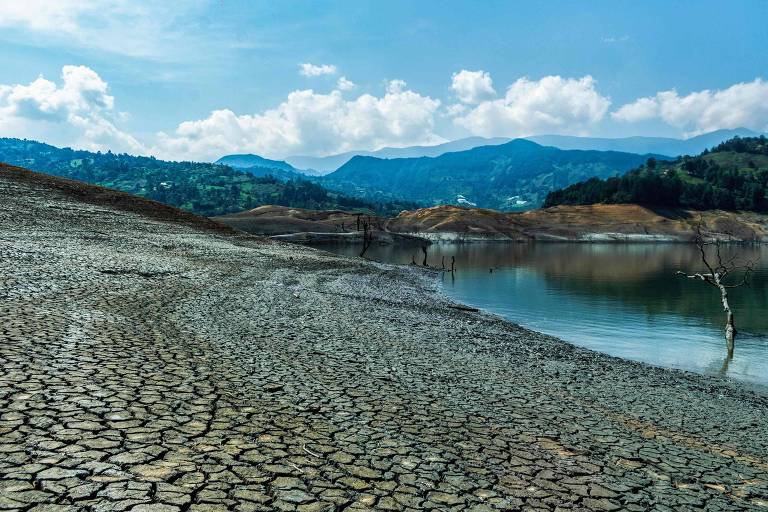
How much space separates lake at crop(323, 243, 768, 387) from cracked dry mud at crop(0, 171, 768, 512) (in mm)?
7395

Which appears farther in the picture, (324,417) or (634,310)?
(634,310)

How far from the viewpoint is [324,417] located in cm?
1226

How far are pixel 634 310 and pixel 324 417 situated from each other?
156ft

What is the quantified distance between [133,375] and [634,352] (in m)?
30.7

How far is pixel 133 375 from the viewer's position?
1320 centimetres

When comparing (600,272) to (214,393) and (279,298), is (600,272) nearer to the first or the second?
(279,298)

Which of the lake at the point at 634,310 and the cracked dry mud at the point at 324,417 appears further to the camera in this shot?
the lake at the point at 634,310

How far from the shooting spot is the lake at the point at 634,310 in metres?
33.9

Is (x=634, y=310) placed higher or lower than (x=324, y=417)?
lower

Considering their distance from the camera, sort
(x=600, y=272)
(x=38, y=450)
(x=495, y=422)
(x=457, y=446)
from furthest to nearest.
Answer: (x=600, y=272) → (x=495, y=422) → (x=457, y=446) → (x=38, y=450)

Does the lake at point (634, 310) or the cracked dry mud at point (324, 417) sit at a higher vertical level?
the cracked dry mud at point (324, 417)

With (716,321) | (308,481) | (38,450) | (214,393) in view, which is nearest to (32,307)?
(214,393)

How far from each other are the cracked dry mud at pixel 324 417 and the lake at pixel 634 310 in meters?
7.40

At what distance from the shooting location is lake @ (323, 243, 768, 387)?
33.9 m
